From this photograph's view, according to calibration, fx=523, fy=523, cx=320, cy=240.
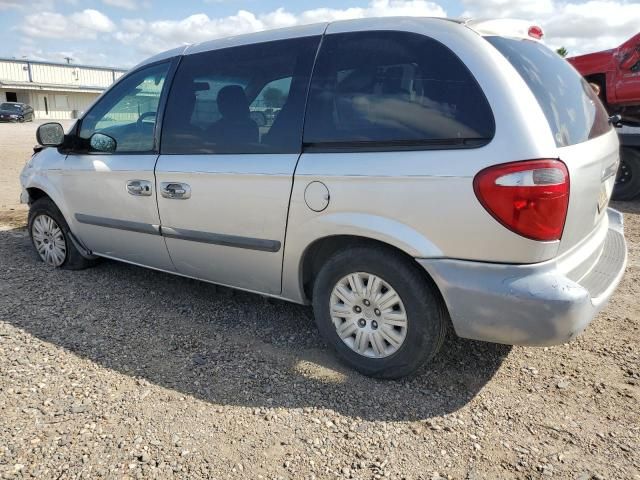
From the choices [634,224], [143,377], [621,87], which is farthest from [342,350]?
[621,87]

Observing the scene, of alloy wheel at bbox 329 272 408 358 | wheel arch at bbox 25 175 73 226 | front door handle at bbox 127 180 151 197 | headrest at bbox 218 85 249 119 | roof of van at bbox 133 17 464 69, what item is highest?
roof of van at bbox 133 17 464 69

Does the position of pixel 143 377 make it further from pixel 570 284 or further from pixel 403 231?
pixel 570 284

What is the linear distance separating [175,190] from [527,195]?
223 centimetres

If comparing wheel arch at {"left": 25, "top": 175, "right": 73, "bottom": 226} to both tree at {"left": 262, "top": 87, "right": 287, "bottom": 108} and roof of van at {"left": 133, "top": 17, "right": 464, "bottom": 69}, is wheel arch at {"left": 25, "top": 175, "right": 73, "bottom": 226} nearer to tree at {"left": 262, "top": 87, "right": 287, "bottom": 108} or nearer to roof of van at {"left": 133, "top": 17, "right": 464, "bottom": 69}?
roof of van at {"left": 133, "top": 17, "right": 464, "bottom": 69}

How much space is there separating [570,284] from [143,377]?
2332mm

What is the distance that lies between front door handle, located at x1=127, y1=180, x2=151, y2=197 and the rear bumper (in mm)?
2065

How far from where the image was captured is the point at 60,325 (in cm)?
363

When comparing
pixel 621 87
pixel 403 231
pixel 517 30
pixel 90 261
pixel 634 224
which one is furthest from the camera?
pixel 621 87

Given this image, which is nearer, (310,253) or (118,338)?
(310,253)

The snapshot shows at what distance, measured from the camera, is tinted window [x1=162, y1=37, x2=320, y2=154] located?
9.98ft

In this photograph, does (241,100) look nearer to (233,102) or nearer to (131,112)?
(233,102)

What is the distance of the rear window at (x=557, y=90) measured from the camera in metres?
2.50

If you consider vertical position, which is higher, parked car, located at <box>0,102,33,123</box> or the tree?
the tree

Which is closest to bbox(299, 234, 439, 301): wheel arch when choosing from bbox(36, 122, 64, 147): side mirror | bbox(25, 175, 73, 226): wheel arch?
bbox(25, 175, 73, 226): wheel arch
